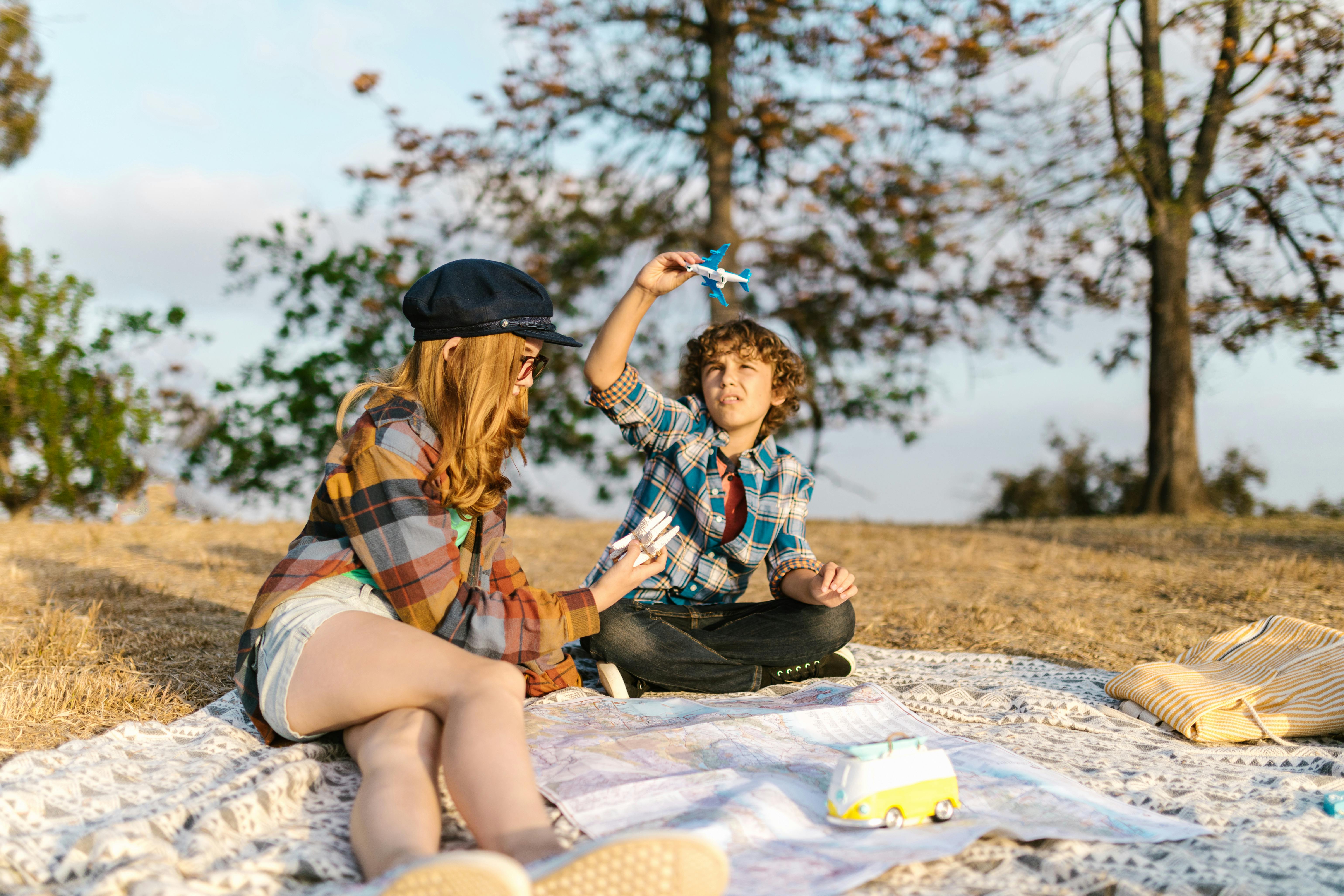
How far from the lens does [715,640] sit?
3.21 m

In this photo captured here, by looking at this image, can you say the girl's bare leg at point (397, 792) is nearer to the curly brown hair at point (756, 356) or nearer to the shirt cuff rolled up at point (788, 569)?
the shirt cuff rolled up at point (788, 569)

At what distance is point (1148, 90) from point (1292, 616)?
6525mm

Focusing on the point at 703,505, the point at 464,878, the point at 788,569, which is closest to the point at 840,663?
the point at 788,569

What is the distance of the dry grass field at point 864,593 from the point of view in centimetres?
303

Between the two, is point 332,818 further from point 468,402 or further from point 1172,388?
point 1172,388

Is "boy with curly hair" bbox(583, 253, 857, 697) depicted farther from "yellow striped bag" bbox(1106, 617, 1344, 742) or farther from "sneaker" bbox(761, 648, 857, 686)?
"yellow striped bag" bbox(1106, 617, 1344, 742)

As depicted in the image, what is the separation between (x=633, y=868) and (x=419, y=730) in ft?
2.03

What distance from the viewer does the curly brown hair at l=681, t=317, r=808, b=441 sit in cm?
335

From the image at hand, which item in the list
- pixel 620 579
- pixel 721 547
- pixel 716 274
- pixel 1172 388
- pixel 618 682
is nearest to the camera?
pixel 620 579

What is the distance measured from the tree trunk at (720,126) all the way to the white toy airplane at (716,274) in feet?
23.5

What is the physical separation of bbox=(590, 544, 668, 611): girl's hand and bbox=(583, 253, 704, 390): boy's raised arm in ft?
2.19

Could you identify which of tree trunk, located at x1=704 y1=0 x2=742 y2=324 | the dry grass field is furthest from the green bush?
tree trunk, located at x1=704 y1=0 x2=742 y2=324

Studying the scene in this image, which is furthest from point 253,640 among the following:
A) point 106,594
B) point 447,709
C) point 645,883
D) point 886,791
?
point 106,594

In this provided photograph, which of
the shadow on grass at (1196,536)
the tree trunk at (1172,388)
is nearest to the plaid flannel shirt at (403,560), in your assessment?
the shadow on grass at (1196,536)
